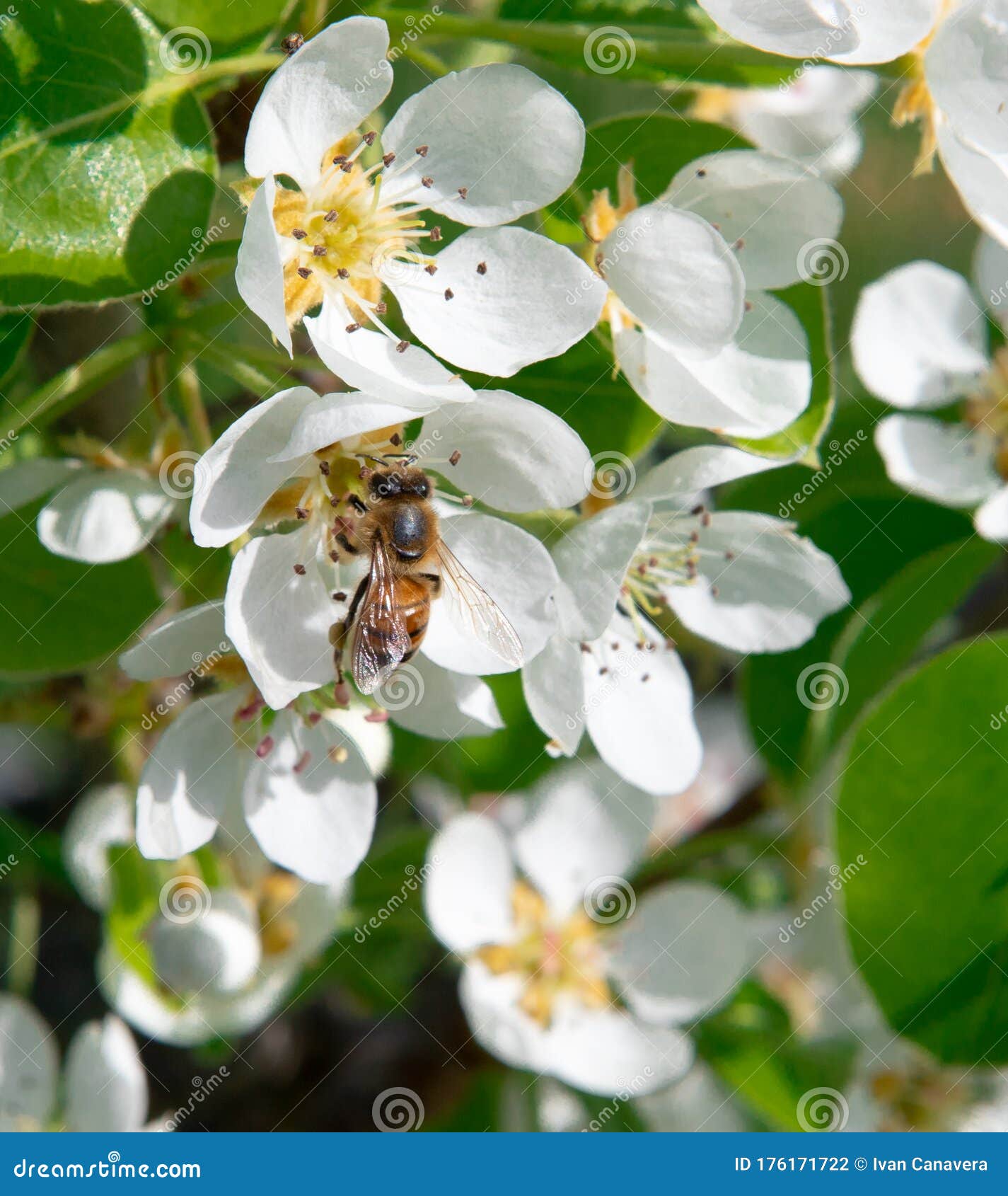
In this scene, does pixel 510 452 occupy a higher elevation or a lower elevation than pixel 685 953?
higher

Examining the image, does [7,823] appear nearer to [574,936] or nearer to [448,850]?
[448,850]

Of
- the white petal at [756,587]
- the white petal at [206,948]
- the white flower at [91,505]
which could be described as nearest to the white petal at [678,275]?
the white petal at [756,587]

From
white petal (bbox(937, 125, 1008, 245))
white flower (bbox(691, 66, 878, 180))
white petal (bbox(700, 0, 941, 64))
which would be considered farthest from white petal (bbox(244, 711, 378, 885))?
white flower (bbox(691, 66, 878, 180))

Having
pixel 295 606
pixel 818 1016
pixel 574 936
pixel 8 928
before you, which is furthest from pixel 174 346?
pixel 818 1016

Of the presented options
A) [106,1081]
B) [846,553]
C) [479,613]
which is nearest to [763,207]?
[479,613]

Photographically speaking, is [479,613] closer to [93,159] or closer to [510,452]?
[510,452]

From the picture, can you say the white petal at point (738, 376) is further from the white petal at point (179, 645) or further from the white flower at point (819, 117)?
the white flower at point (819, 117)

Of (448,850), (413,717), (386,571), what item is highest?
(386,571)

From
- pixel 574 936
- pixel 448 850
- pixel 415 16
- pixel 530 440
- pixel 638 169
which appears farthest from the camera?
pixel 574 936
